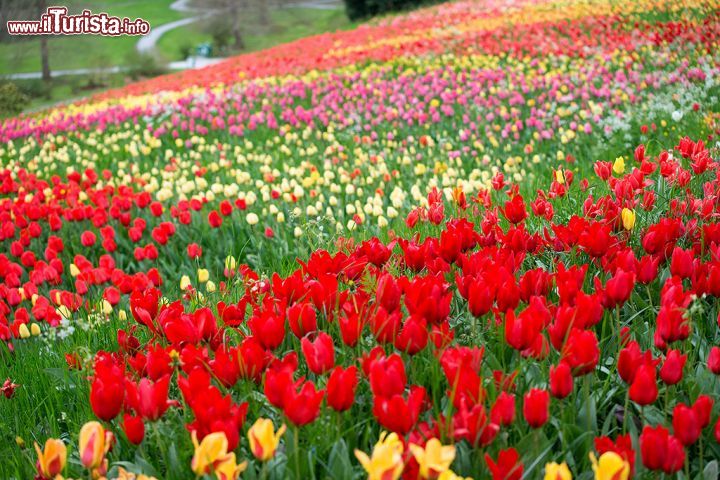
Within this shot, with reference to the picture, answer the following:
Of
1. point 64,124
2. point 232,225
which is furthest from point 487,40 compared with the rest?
point 232,225

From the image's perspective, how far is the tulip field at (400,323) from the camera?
1.74 meters

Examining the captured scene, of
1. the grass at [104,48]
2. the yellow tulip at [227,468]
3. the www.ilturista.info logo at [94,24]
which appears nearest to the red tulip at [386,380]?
the yellow tulip at [227,468]

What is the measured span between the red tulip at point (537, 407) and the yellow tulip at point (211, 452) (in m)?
0.70

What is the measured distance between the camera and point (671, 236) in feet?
8.98

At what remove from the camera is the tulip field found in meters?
1.74

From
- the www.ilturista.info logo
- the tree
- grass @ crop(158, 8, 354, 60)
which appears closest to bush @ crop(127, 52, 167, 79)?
grass @ crop(158, 8, 354, 60)

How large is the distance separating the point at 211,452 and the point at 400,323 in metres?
0.93

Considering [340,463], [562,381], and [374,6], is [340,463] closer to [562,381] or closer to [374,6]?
[562,381]

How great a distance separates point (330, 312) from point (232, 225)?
345 centimetres

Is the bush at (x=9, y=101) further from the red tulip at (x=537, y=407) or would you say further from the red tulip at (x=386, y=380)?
the red tulip at (x=537, y=407)

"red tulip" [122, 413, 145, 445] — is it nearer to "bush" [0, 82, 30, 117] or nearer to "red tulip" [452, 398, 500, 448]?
"red tulip" [452, 398, 500, 448]

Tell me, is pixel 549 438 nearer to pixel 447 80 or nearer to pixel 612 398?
pixel 612 398

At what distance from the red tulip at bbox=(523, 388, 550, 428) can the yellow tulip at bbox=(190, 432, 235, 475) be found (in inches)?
27.5

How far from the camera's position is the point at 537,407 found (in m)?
1.68
